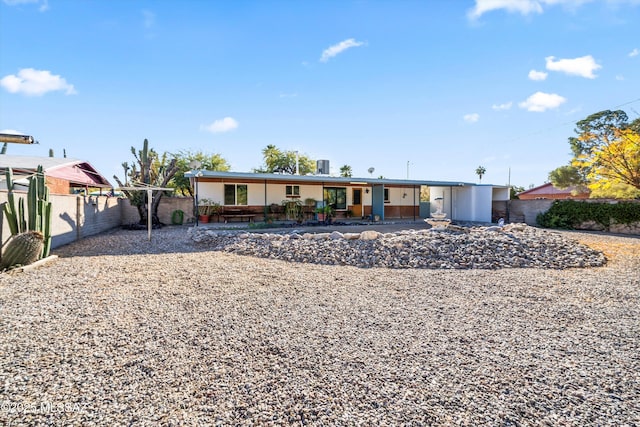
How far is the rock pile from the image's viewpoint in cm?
665

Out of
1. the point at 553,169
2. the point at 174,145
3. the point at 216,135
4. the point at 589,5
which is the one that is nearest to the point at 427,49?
the point at 589,5

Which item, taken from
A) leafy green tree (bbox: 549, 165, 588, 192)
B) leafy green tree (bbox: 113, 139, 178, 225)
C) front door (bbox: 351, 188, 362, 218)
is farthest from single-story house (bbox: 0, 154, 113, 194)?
leafy green tree (bbox: 549, 165, 588, 192)

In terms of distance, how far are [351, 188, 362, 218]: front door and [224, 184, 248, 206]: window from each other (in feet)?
19.3

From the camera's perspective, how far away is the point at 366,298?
4312mm

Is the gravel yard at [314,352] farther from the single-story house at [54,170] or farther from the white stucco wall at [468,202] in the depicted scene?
the white stucco wall at [468,202]

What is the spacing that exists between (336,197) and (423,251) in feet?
35.1

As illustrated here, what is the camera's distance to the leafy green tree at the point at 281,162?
106ft

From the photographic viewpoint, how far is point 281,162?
32.3m

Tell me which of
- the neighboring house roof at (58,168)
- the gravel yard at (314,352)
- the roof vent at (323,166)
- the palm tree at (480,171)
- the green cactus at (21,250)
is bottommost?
the gravel yard at (314,352)

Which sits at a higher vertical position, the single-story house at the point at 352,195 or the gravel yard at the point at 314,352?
the single-story house at the point at 352,195

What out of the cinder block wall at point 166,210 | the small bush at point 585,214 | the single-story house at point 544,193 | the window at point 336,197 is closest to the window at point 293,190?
the window at point 336,197

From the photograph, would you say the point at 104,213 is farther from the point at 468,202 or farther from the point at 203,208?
the point at 468,202

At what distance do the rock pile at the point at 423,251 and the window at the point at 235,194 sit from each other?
6.84 m

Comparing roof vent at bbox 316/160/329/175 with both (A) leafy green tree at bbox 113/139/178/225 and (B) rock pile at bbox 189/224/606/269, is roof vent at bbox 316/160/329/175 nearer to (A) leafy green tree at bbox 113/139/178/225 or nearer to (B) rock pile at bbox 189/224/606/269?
(A) leafy green tree at bbox 113/139/178/225
